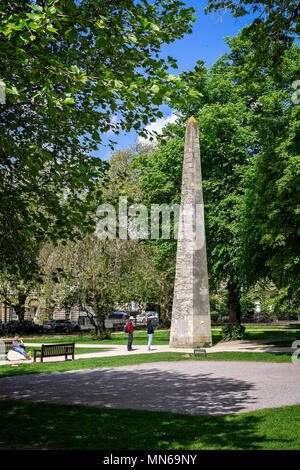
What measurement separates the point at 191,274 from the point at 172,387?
1265 cm

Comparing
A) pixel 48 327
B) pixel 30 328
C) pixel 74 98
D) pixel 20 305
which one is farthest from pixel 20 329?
pixel 74 98

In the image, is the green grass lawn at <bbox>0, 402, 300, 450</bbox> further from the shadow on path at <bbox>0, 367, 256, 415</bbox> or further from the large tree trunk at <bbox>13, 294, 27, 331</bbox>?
the large tree trunk at <bbox>13, 294, 27, 331</bbox>

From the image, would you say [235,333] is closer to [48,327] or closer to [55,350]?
[55,350]

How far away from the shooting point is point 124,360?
19250 millimetres

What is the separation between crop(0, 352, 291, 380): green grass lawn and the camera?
16.9m

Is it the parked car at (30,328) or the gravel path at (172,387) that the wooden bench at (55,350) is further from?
the parked car at (30,328)

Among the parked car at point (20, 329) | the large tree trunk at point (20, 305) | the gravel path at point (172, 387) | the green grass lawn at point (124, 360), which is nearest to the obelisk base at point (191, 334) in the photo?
the green grass lawn at point (124, 360)

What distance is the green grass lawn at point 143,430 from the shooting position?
676 cm

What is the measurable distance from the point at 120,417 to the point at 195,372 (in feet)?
23.7

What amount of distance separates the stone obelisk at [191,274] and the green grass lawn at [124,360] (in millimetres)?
3207

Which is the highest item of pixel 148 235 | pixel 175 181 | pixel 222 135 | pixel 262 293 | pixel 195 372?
pixel 222 135

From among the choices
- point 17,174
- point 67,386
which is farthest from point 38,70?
point 67,386

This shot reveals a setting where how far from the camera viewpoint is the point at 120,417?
860cm
